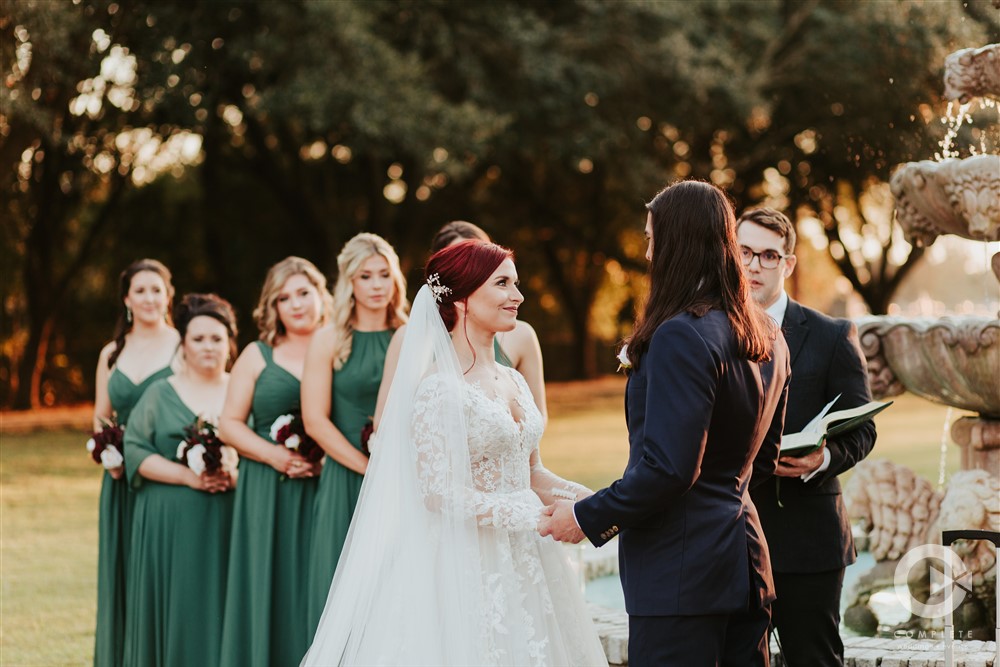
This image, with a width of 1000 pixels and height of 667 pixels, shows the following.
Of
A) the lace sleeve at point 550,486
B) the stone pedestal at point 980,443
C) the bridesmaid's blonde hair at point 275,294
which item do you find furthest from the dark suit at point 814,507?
the stone pedestal at point 980,443

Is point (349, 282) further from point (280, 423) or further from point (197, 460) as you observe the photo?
point (197, 460)

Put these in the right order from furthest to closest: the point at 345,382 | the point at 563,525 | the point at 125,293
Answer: the point at 125,293
the point at 345,382
the point at 563,525

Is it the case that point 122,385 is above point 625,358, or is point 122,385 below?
below

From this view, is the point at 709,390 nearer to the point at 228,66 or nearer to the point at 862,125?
the point at 228,66

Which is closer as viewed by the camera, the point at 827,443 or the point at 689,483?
the point at 689,483

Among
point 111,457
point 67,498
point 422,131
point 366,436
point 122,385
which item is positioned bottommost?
point 67,498

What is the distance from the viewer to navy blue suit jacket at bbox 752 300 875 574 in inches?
168

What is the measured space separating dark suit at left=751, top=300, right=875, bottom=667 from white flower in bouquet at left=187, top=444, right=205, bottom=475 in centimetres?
303

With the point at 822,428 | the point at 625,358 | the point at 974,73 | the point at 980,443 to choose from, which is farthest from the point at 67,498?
the point at 625,358

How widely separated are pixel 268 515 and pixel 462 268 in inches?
91.0

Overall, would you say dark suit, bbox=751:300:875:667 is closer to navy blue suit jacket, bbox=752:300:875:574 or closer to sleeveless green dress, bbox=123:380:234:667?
navy blue suit jacket, bbox=752:300:875:574

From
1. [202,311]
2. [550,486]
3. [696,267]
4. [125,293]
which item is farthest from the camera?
[125,293]

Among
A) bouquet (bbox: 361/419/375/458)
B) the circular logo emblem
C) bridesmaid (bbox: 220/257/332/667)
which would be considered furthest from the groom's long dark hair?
the circular logo emblem

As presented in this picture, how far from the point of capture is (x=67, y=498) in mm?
13938
